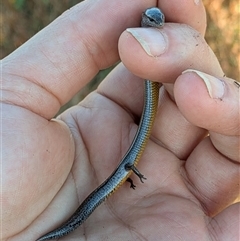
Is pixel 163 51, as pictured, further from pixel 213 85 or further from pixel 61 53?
pixel 61 53

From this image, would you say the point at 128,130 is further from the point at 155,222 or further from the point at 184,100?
the point at 184,100

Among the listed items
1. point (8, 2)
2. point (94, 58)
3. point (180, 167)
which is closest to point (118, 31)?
point (94, 58)

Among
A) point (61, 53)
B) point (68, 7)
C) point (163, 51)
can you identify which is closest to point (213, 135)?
point (163, 51)

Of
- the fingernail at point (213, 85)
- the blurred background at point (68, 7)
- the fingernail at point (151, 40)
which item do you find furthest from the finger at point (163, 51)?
the blurred background at point (68, 7)

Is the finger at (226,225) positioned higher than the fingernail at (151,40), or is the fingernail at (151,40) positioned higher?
the fingernail at (151,40)

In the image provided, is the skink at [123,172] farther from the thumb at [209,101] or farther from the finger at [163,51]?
the thumb at [209,101]

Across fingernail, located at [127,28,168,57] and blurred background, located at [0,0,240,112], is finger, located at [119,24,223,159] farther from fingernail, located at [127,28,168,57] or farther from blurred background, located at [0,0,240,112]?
blurred background, located at [0,0,240,112]
